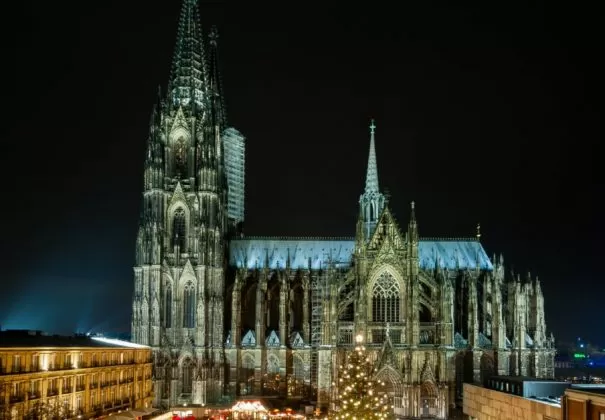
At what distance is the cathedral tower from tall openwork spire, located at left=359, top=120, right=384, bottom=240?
21.3 m

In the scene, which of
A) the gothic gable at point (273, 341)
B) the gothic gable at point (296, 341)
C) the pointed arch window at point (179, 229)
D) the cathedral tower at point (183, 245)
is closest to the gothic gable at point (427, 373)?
the gothic gable at point (296, 341)

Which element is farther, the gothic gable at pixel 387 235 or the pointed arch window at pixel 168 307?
the pointed arch window at pixel 168 307

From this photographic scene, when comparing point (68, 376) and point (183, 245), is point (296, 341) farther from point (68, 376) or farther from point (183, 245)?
point (68, 376)

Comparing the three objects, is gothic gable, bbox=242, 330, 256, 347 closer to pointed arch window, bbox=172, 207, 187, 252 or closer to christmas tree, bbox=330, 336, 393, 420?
pointed arch window, bbox=172, 207, 187, 252

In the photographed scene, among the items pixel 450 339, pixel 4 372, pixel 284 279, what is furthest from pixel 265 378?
pixel 4 372

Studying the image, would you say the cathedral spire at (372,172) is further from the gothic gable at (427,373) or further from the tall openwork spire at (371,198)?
the gothic gable at (427,373)

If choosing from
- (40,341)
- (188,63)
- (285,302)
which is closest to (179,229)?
(285,302)

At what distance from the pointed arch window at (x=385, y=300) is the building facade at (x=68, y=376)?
89.0ft

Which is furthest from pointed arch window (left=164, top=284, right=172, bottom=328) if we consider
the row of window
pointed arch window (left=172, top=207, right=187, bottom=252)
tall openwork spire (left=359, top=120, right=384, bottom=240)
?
tall openwork spire (left=359, top=120, right=384, bottom=240)

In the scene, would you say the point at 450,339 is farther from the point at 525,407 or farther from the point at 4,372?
the point at 4,372

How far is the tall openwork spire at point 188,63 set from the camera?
114 m

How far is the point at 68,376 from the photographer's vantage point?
260 ft

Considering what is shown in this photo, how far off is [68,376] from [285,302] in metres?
38.9

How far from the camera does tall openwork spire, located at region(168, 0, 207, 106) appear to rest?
373 feet
